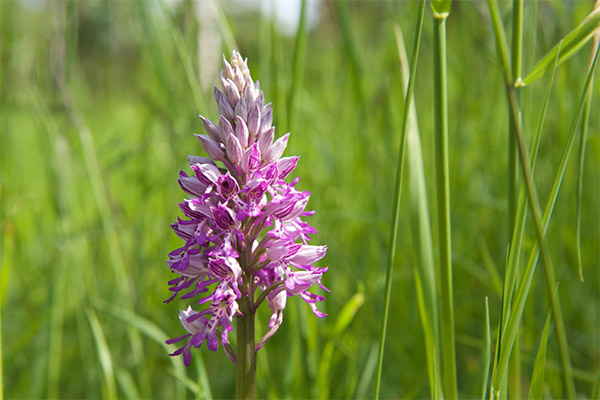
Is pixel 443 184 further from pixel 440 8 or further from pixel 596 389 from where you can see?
pixel 596 389

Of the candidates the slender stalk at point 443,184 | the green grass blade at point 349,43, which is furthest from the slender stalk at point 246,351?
the green grass blade at point 349,43

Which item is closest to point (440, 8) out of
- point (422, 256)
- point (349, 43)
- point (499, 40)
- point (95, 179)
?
point (499, 40)

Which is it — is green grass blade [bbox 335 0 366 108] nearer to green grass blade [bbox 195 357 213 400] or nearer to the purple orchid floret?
the purple orchid floret

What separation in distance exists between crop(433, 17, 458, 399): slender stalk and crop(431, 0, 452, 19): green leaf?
1 cm

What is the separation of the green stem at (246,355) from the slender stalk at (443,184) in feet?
1.55

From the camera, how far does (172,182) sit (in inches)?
103

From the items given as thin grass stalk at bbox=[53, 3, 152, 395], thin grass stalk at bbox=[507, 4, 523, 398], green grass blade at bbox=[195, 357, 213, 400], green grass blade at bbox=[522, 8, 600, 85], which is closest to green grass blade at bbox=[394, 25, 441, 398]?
thin grass stalk at bbox=[507, 4, 523, 398]

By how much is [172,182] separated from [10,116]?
1351 mm

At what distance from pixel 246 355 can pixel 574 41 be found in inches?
41.9

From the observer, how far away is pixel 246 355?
110 cm

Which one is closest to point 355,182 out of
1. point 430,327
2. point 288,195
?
point 430,327

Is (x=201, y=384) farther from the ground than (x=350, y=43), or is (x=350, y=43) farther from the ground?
(x=350, y=43)

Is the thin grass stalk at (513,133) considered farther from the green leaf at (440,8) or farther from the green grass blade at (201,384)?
the green grass blade at (201,384)

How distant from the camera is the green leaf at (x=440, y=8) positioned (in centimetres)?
111
